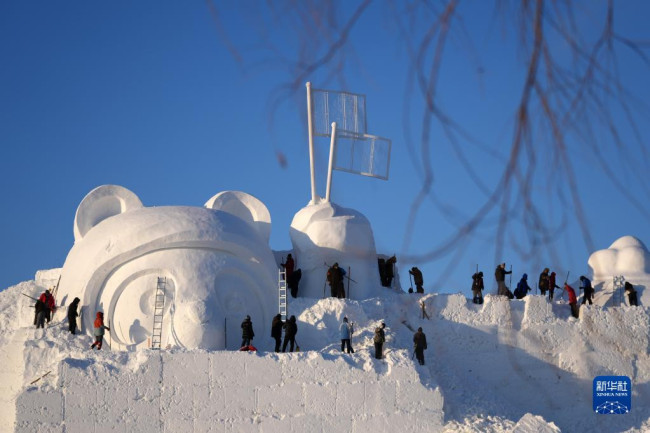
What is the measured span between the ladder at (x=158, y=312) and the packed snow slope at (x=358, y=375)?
0.97 m

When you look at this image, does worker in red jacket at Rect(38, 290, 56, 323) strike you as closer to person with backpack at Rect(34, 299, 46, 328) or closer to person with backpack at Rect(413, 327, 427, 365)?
person with backpack at Rect(34, 299, 46, 328)

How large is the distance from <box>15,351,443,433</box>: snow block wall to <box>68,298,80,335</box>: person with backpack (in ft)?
5.21

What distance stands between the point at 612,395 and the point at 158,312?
28.9 ft

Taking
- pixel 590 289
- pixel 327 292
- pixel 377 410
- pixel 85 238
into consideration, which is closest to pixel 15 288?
pixel 85 238

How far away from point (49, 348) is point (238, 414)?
10.8ft

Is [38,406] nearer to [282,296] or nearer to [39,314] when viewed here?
[39,314]

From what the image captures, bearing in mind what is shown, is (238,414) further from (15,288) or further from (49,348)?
(15,288)

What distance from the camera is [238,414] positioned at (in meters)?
14.2

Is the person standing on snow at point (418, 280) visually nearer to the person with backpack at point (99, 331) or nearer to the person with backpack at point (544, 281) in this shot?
the person with backpack at point (544, 281)

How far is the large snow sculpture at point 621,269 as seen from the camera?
20297mm

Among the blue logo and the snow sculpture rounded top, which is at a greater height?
the snow sculpture rounded top

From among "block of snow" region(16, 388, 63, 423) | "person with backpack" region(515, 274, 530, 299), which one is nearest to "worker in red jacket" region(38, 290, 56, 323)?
"block of snow" region(16, 388, 63, 423)

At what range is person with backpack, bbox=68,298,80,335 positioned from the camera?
15.4 metres

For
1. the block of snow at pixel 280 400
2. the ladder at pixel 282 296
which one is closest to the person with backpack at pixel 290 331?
the ladder at pixel 282 296
